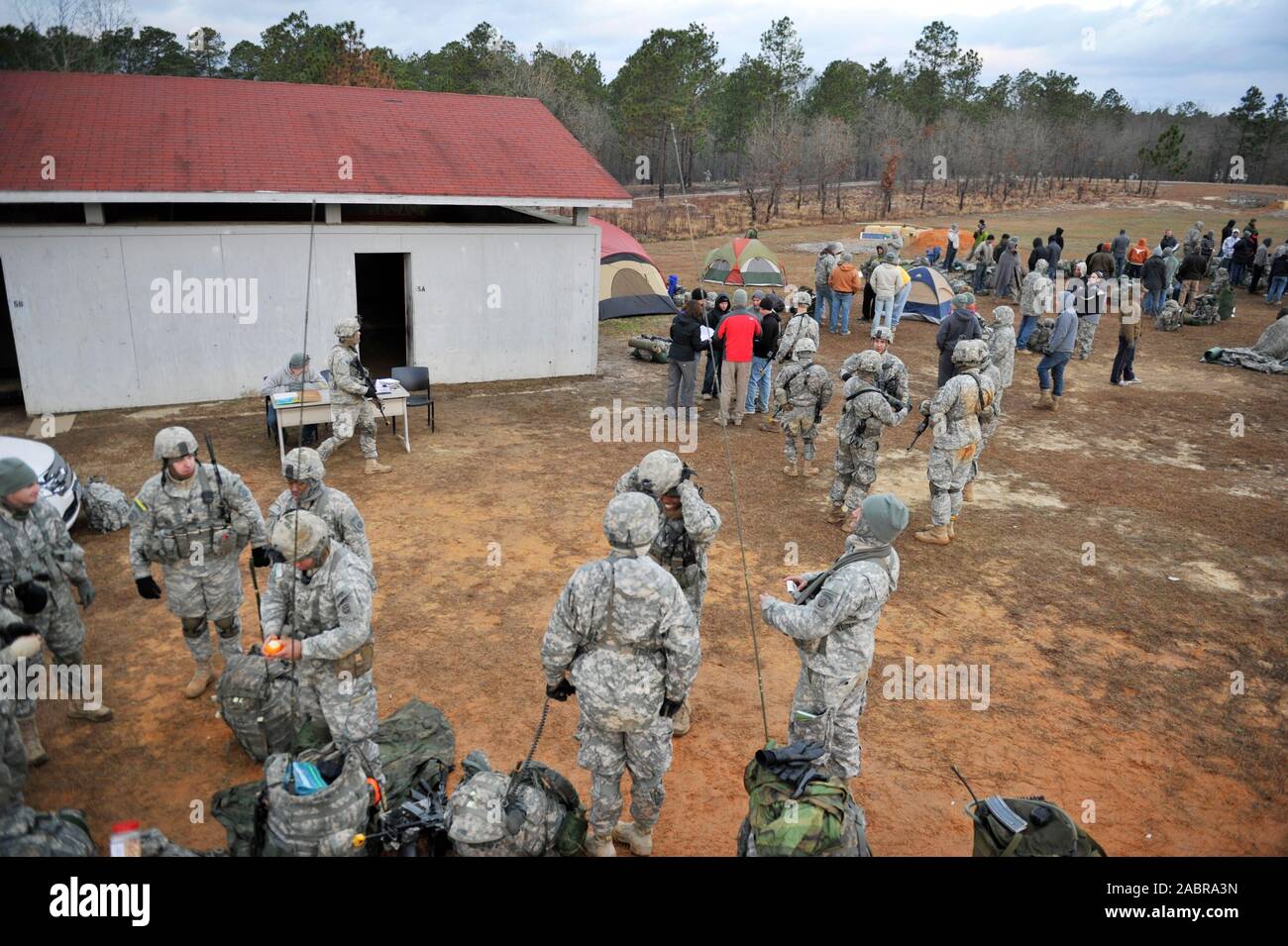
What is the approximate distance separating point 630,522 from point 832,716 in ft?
6.22

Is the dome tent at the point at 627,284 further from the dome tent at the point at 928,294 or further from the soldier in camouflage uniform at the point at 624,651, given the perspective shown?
the soldier in camouflage uniform at the point at 624,651

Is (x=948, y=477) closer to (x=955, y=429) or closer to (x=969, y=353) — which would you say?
(x=955, y=429)

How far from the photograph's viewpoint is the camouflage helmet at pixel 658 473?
5.08m

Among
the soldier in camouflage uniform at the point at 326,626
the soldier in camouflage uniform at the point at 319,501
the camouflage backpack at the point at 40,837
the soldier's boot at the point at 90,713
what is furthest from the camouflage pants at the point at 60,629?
the camouflage backpack at the point at 40,837

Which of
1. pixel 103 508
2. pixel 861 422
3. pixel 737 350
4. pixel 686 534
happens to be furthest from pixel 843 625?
pixel 737 350

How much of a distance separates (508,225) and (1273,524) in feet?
37.2

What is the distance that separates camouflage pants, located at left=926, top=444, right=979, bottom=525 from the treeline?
28080 millimetres

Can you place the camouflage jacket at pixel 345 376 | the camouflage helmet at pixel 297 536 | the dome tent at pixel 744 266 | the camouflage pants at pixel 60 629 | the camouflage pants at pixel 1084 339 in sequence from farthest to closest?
the dome tent at pixel 744 266
the camouflage pants at pixel 1084 339
the camouflage jacket at pixel 345 376
the camouflage pants at pixel 60 629
the camouflage helmet at pixel 297 536

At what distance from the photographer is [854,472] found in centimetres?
920

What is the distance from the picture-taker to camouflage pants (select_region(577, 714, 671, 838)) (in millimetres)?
4410

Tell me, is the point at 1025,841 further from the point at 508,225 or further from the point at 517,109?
the point at 517,109

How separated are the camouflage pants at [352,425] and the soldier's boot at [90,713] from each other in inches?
187

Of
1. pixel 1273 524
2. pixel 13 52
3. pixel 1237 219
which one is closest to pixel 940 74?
pixel 1237 219

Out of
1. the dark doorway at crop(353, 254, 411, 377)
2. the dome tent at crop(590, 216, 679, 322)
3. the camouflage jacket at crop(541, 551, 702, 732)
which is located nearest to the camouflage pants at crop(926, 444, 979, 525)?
the camouflage jacket at crop(541, 551, 702, 732)
